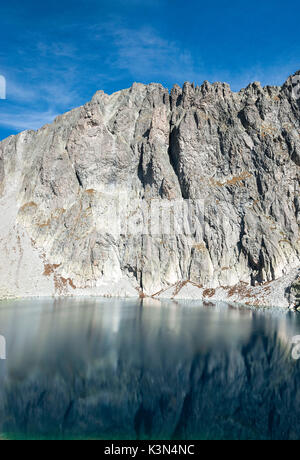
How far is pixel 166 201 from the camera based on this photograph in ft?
292

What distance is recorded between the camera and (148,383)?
20797 millimetres

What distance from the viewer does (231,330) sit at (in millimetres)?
36375

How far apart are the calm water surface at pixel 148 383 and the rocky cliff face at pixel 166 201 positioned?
38.7 metres

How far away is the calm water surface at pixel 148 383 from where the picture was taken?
51.6ft

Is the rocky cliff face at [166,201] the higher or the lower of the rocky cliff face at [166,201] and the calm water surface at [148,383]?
the higher

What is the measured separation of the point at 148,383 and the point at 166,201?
232ft

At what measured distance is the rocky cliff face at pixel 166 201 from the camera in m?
77.1

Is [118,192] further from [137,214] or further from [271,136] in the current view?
[271,136]

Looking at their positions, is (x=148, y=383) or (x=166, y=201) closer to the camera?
(x=148, y=383)

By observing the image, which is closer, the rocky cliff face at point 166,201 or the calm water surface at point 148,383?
the calm water surface at point 148,383

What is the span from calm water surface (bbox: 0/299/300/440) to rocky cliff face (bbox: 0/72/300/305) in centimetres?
3867

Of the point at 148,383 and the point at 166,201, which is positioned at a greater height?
the point at 166,201
